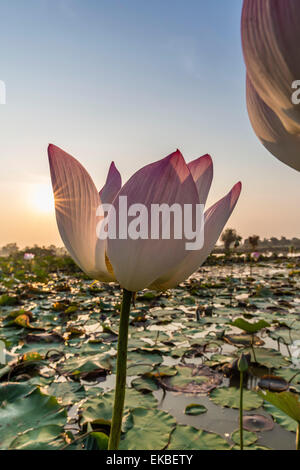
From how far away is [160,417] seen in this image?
3.67 ft

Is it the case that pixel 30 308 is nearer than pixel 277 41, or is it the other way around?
pixel 277 41

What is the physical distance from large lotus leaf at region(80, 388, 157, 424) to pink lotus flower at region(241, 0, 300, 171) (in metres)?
1.04

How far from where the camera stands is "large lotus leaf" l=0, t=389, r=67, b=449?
37.4 inches

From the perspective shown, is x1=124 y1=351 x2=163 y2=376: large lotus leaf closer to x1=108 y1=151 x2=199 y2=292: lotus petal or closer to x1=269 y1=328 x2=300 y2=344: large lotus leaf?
x1=269 y1=328 x2=300 y2=344: large lotus leaf

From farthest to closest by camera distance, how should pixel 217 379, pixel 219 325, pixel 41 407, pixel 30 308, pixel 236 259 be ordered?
pixel 236 259 → pixel 30 308 → pixel 219 325 → pixel 217 379 → pixel 41 407

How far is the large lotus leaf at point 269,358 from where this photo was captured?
1655 millimetres

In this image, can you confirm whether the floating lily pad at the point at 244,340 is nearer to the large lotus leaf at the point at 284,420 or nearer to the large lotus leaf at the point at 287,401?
the large lotus leaf at the point at 284,420

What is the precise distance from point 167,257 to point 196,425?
3.60 feet

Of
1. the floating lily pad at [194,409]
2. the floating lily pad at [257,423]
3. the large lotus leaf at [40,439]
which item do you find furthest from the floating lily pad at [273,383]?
the large lotus leaf at [40,439]

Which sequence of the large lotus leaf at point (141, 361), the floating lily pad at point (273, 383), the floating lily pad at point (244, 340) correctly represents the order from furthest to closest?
the floating lily pad at point (244, 340), the large lotus leaf at point (141, 361), the floating lily pad at point (273, 383)

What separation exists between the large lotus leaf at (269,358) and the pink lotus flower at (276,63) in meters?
1.73

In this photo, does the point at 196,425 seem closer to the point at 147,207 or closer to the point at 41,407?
the point at 41,407

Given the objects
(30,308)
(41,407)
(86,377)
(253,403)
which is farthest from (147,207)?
(30,308)

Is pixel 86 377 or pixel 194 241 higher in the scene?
pixel 194 241
